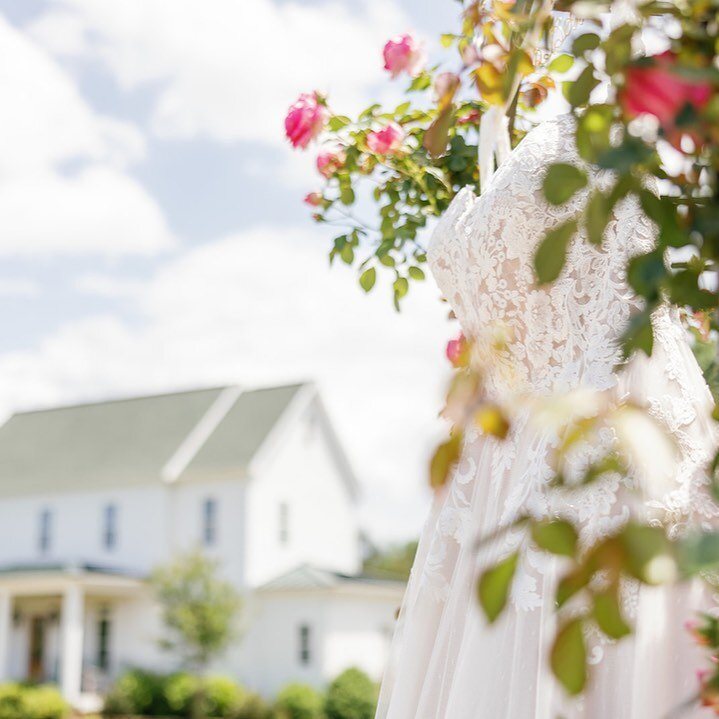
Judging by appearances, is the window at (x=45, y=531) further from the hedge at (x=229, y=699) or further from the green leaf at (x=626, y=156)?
the green leaf at (x=626, y=156)

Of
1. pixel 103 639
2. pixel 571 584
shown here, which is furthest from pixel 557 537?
pixel 103 639

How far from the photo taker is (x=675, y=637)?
189 centimetres

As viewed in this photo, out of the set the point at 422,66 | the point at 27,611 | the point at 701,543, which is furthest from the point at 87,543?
the point at 701,543

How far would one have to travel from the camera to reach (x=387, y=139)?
3.34m

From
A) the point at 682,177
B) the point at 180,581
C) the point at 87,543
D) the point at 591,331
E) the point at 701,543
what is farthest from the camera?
the point at 87,543

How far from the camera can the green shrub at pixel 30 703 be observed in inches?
1014

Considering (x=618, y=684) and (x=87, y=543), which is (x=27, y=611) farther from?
(x=618, y=684)

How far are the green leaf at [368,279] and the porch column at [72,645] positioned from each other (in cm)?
2742

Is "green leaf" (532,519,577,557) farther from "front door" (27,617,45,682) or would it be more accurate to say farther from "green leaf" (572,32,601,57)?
"front door" (27,617,45,682)

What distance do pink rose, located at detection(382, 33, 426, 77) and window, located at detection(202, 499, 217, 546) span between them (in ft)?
93.2

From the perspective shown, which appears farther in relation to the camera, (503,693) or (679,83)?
(503,693)

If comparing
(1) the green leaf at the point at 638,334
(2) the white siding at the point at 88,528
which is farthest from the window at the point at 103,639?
(1) the green leaf at the point at 638,334

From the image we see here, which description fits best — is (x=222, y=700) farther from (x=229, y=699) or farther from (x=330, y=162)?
(x=330, y=162)

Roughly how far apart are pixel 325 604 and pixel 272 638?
Result: 2007mm
